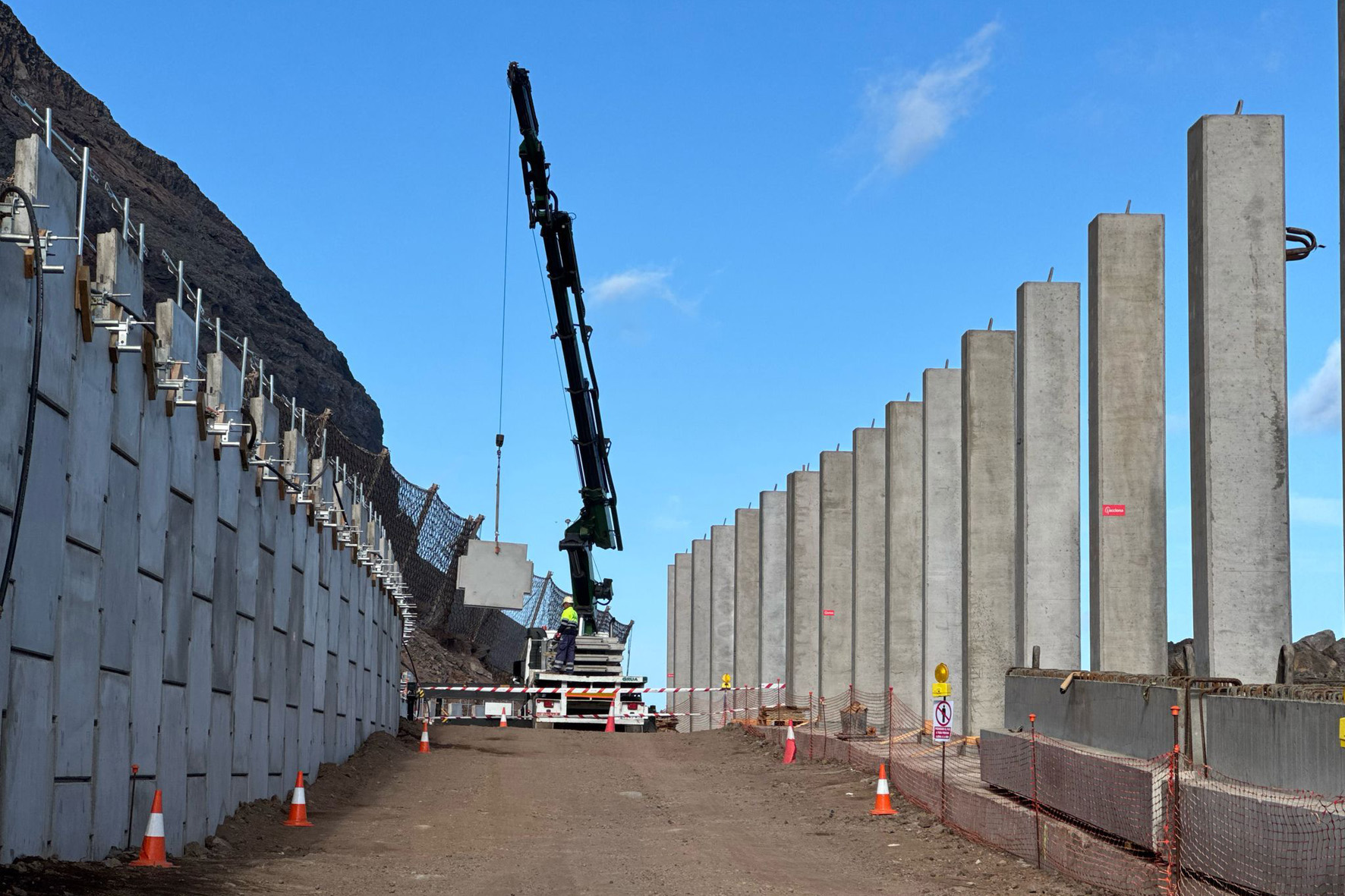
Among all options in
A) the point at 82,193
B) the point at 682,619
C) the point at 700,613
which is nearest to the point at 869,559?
the point at 82,193

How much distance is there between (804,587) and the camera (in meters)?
35.8

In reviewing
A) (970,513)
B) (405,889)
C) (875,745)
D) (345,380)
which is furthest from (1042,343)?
(345,380)

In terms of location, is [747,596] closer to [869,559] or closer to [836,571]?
[836,571]

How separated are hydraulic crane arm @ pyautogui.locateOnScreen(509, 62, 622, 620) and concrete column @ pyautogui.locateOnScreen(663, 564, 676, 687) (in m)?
21.0

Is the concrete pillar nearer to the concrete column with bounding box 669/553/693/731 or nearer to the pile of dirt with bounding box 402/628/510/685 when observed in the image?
the pile of dirt with bounding box 402/628/510/685

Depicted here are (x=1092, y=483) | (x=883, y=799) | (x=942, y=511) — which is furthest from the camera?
(x=942, y=511)

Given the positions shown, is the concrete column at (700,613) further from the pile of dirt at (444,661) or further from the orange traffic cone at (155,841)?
the orange traffic cone at (155,841)

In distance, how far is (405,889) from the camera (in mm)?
11477

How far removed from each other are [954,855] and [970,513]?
8.37 meters

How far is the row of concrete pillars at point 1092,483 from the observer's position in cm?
1450

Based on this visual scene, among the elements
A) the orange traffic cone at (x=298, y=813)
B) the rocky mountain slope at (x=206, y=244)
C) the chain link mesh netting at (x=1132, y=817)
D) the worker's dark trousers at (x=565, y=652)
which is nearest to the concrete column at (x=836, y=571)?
the worker's dark trousers at (x=565, y=652)

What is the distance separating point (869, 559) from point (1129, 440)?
1277cm

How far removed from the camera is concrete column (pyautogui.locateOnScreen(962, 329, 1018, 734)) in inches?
839

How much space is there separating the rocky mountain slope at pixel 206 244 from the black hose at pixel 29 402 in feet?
189
